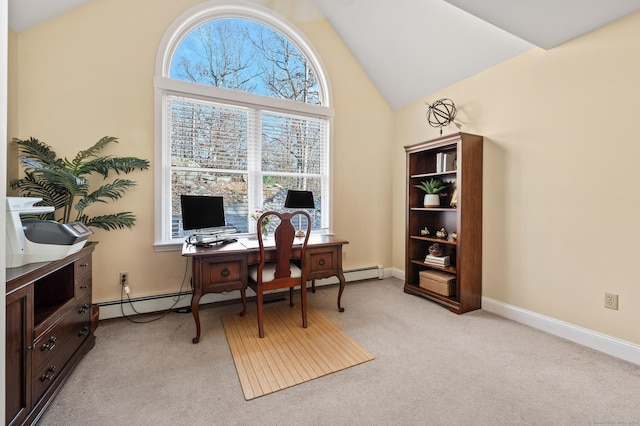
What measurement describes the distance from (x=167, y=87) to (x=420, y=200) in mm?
3118

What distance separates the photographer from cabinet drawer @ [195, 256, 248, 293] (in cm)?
219

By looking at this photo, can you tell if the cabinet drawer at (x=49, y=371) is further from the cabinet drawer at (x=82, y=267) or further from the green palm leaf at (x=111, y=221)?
the green palm leaf at (x=111, y=221)

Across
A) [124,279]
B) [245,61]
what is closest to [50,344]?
[124,279]

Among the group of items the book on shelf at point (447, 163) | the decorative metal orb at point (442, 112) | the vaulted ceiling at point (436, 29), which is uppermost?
the vaulted ceiling at point (436, 29)

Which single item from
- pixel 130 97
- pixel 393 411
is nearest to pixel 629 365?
pixel 393 411

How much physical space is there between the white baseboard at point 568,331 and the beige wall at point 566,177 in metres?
0.05

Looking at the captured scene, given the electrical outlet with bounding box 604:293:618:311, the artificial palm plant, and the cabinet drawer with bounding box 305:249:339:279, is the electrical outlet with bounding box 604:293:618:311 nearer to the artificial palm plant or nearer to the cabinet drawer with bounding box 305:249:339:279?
the cabinet drawer with bounding box 305:249:339:279

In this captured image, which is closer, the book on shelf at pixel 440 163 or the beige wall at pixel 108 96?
the beige wall at pixel 108 96

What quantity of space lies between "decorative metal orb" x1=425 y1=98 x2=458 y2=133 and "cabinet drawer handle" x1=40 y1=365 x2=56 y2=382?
390 centimetres

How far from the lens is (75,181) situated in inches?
83.4

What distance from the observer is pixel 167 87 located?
2.72 meters

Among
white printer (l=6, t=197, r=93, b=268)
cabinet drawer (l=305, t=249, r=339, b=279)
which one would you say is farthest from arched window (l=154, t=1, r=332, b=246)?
white printer (l=6, t=197, r=93, b=268)

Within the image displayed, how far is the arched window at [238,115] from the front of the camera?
2816 millimetres

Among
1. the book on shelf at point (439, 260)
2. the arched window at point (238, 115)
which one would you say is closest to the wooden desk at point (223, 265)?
the arched window at point (238, 115)
